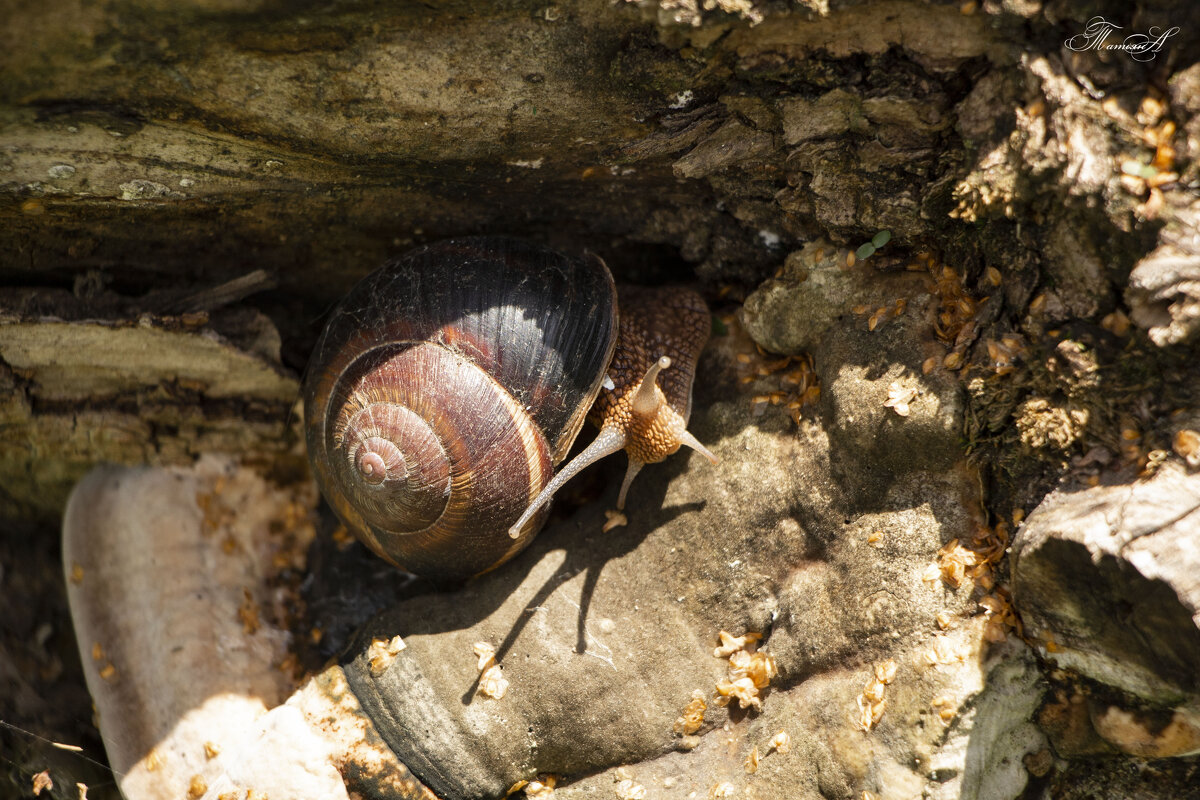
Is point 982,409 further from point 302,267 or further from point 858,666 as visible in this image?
point 302,267

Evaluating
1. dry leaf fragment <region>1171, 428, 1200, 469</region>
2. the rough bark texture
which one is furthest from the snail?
dry leaf fragment <region>1171, 428, 1200, 469</region>

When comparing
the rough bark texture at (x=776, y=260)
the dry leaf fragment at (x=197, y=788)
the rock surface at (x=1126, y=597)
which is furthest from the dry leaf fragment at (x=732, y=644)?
the dry leaf fragment at (x=197, y=788)

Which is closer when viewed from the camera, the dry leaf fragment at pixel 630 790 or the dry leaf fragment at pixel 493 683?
the dry leaf fragment at pixel 630 790

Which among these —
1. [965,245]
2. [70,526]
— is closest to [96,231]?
[70,526]

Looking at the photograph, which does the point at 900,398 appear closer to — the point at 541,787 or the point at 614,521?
the point at 614,521

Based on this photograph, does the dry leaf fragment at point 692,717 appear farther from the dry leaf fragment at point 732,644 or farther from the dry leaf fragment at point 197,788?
the dry leaf fragment at point 197,788

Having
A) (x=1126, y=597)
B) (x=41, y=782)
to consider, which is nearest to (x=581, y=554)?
(x=1126, y=597)
